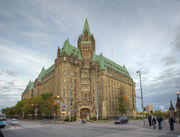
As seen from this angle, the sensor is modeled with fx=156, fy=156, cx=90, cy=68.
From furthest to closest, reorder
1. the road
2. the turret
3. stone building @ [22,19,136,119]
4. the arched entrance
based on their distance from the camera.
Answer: the turret → stone building @ [22,19,136,119] → the arched entrance → the road

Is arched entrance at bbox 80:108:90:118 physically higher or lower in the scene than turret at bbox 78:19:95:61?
lower

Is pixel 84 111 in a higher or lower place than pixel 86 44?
lower

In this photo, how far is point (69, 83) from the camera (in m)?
73.7

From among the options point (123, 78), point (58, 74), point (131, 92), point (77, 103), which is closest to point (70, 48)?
point (58, 74)

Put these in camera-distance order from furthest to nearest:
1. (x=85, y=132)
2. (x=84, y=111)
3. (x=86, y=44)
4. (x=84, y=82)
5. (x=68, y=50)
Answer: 1. (x=86, y=44)
2. (x=68, y=50)
3. (x=84, y=82)
4. (x=84, y=111)
5. (x=85, y=132)

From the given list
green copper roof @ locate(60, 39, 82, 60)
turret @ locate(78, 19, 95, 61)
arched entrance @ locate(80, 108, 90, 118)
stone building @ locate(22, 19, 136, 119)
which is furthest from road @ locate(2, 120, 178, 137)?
turret @ locate(78, 19, 95, 61)

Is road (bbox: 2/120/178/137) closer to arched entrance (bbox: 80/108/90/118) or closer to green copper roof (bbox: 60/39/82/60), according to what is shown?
arched entrance (bbox: 80/108/90/118)

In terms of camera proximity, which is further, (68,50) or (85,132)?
(68,50)

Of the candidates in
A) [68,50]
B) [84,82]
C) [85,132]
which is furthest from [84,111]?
[85,132]

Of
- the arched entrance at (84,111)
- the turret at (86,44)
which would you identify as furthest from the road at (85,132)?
the turret at (86,44)

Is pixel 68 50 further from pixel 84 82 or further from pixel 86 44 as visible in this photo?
pixel 84 82

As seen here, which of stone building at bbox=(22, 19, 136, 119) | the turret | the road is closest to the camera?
the road

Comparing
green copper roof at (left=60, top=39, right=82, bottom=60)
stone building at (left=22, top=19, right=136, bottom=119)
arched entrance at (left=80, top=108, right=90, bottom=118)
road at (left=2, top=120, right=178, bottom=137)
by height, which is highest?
green copper roof at (left=60, top=39, right=82, bottom=60)

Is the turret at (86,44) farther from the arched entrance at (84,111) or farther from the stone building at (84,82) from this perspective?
the arched entrance at (84,111)
